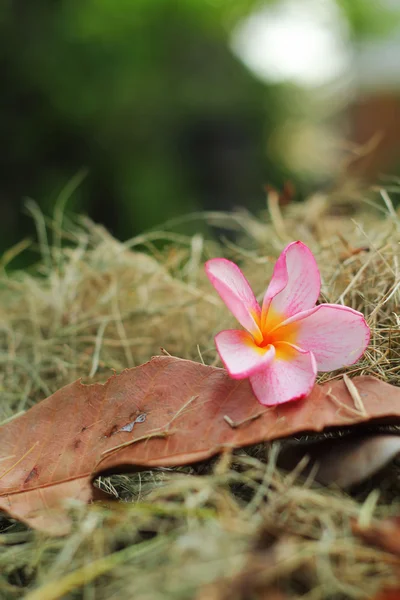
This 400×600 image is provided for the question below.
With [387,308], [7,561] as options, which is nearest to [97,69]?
[387,308]

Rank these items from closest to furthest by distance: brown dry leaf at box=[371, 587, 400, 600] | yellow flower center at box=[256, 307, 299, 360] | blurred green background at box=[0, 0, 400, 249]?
brown dry leaf at box=[371, 587, 400, 600]
yellow flower center at box=[256, 307, 299, 360]
blurred green background at box=[0, 0, 400, 249]

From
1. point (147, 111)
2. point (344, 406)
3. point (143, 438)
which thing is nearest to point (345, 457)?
point (344, 406)

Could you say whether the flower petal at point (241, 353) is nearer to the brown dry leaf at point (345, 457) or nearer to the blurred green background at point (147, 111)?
the brown dry leaf at point (345, 457)

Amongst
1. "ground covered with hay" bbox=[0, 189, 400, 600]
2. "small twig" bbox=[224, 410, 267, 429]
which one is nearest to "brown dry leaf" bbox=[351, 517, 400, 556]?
"ground covered with hay" bbox=[0, 189, 400, 600]

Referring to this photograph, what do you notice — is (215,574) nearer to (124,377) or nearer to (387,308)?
(124,377)

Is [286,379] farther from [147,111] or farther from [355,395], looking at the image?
[147,111]

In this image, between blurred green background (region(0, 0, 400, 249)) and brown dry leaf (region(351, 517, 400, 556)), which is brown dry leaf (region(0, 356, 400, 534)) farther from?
blurred green background (region(0, 0, 400, 249))
